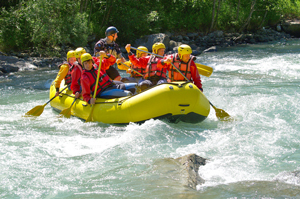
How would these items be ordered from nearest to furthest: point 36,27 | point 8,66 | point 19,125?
point 19,125, point 8,66, point 36,27

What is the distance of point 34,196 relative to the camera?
3.04m

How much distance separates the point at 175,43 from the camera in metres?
16.5

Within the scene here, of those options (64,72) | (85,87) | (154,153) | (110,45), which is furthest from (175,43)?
(154,153)

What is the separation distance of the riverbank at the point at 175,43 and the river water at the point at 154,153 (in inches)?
214

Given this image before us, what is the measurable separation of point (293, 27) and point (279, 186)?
69.4 ft

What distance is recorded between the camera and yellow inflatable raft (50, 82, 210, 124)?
4688 millimetres

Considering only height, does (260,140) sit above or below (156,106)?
below

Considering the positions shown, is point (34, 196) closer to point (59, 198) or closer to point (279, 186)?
point (59, 198)

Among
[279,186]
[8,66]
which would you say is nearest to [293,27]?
[8,66]

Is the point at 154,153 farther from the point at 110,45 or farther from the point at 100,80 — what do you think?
the point at 110,45

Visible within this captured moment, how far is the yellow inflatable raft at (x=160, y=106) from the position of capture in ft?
15.4

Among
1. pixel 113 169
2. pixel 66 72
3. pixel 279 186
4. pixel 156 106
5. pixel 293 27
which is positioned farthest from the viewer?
pixel 293 27

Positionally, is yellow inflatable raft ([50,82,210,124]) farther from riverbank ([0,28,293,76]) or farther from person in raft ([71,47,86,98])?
riverbank ([0,28,293,76])

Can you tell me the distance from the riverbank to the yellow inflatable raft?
7.38 m
